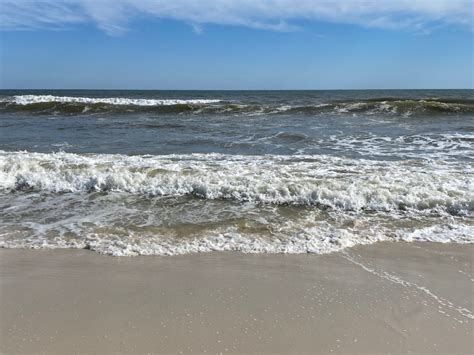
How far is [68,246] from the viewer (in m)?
4.64

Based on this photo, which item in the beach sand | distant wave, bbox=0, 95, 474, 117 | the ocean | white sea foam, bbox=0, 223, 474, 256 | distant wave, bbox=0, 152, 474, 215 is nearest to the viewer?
the beach sand

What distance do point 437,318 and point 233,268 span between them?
1.75m

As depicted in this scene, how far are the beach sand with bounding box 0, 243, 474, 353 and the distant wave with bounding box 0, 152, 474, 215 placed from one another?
1551 mm

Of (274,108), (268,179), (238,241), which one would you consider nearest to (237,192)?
(268,179)

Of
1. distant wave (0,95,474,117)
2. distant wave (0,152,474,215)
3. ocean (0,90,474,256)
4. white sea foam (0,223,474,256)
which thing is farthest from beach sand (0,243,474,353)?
distant wave (0,95,474,117)

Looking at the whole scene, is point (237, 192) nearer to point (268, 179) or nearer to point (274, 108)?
point (268, 179)

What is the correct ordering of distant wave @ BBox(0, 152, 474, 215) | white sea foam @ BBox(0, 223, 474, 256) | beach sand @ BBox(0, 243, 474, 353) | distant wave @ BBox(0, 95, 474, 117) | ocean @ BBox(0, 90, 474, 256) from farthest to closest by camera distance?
distant wave @ BBox(0, 95, 474, 117) → distant wave @ BBox(0, 152, 474, 215) → ocean @ BBox(0, 90, 474, 256) → white sea foam @ BBox(0, 223, 474, 256) → beach sand @ BBox(0, 243, 474, 353)

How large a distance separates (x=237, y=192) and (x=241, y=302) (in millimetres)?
3212

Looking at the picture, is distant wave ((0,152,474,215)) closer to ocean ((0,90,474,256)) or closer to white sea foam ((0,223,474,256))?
ocean ((0,90,474,256))

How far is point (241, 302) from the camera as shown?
3.37 metres

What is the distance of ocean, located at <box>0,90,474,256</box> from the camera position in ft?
15.9

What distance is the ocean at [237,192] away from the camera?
4.84 metres

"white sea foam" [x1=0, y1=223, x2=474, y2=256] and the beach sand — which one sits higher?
"white sea foam" [x1=0, y1=223, x2=474, y2=256]

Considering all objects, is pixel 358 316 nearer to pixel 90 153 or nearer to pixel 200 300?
pixel 200 300
